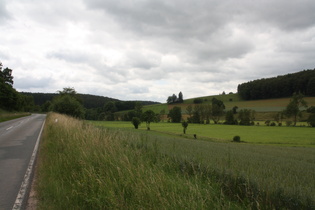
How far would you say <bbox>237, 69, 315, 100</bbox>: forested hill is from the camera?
90.4 meters

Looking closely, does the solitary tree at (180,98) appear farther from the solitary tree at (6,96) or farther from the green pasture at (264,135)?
the solitary tree at (6,96)

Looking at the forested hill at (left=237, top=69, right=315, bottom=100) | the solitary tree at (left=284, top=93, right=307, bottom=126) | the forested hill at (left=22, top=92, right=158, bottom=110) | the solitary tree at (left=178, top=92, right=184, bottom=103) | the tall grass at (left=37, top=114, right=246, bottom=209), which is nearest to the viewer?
the tall grass at (left=37, top=114, right=246, bottom=209)

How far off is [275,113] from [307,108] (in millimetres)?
10272

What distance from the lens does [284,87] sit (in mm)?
96250

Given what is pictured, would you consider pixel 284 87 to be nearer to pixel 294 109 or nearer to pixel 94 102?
pixel 294 109

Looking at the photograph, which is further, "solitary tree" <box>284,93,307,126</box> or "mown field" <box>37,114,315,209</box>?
"solitary tree" <box>284,93,307,126</box>

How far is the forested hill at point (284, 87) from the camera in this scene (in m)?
90.4

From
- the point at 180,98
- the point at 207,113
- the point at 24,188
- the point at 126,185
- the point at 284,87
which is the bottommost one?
the point at 24,188

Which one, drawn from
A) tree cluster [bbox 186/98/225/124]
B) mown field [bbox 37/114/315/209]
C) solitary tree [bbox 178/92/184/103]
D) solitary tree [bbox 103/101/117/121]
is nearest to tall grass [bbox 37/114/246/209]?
mown field [bbox 37/114/315/209]

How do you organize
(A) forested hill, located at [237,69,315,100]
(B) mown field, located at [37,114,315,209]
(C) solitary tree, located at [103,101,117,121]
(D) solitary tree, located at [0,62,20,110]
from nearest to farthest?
(B) mown field, located at [37,114,315,209] → (D) solitary tree, located at [0,62,20,110] → (A) forested hill, located at [237,69,315,100] → (C) solitary tree, located at [103,101,117,121]

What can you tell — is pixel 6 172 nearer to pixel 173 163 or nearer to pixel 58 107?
pixel 173 163

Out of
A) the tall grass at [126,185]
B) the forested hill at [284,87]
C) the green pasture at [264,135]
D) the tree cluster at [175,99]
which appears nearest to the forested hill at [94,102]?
the tree cluster at [175,99]

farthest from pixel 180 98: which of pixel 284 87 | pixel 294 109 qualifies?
pixel 294 109

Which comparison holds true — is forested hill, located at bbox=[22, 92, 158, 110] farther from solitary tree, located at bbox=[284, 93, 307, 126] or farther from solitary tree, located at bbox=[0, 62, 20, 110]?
solitary tree, located at bbox=[284, 93, 307, 126]
